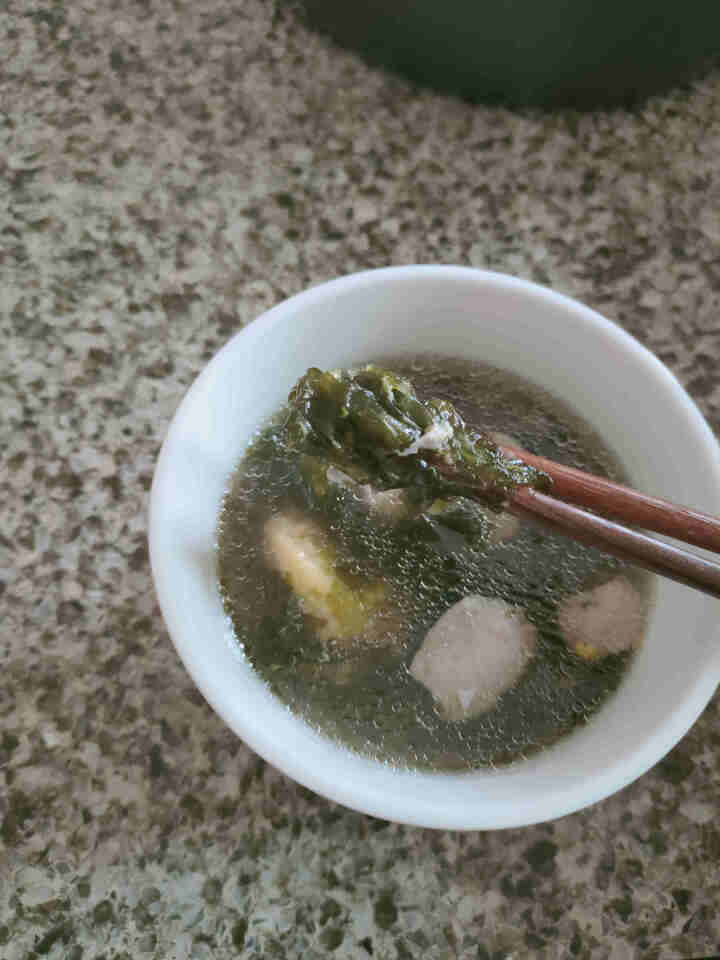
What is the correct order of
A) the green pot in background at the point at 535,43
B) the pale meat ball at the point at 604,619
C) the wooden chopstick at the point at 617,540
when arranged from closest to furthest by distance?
the wooden chopstick at the point at 617,540 → the pale meat ball at the point at 604,619 → the green pot in background at the point at 535,43

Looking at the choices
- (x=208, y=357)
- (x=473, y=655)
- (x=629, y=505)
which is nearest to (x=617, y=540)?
(x=629, y=505)

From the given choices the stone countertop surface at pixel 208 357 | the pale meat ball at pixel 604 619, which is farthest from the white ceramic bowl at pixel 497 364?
the stone countertop surface at pixel 208 357

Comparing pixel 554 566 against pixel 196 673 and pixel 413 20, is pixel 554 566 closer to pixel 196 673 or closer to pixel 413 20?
pixel 196 673

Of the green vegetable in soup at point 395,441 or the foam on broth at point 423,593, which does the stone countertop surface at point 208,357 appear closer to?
the foam on broth at point 423,593

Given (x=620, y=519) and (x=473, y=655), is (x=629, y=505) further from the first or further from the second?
(x=473, y=655)

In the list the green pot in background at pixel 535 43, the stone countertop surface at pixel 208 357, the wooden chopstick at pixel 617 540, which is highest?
the green pot in background at pixel 535 43

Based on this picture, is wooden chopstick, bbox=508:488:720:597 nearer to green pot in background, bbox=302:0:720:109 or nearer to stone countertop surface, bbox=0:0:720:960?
stone countertop surface, bbox=0:0:720:960
